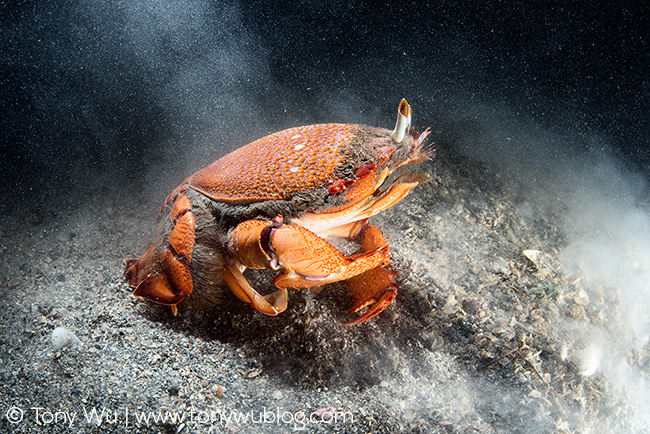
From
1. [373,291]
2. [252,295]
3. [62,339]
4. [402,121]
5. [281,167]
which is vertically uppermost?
[402,121]

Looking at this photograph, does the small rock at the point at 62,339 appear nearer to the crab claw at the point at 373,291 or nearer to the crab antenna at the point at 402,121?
the crab claw at the point at 373,291

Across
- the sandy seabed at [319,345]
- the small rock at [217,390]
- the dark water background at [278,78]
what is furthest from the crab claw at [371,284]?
the dark water background at [278,78]

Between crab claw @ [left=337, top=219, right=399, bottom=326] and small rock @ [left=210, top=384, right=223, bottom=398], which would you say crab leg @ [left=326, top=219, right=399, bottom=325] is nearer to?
crab claw @ [left=337, top=219, right=399, bottom=326]

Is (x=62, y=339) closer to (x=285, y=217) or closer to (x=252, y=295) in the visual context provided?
(x=252, y=295)

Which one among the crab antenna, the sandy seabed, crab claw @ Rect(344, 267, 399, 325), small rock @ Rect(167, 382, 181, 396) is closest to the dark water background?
the sandy seabed

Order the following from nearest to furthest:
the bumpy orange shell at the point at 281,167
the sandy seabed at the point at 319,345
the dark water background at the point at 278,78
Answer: the sandy seabed at the point at 319,345, the bumpy orange shell at the point at 281,167, the dark water background at the point at 278,78

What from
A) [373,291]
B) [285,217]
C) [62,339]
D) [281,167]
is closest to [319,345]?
[373,291]

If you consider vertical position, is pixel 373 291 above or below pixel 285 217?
below
